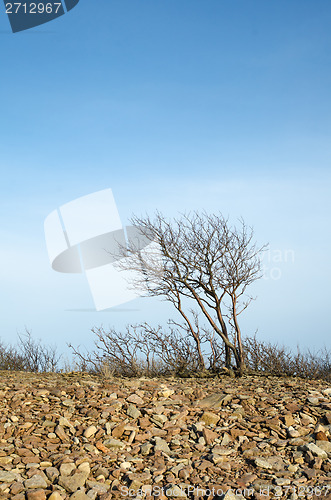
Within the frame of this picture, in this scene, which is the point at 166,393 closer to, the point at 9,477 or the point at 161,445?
the point at 161,445

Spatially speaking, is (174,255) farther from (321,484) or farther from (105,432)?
(321,484)

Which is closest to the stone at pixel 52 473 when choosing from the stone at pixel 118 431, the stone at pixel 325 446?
the stone at pixel 118 431

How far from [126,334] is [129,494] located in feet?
23.3

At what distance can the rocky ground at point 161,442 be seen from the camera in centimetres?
525

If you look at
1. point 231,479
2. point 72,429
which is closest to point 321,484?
point 231,479

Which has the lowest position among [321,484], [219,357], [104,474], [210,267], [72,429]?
[321,484]

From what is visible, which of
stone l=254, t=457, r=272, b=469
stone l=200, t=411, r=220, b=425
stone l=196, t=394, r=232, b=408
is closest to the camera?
stone l=254, t=457, r=272, b=469

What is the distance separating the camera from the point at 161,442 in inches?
242

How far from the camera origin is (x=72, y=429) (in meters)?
6.48

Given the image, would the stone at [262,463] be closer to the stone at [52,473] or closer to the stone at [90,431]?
the stone at [90,431]

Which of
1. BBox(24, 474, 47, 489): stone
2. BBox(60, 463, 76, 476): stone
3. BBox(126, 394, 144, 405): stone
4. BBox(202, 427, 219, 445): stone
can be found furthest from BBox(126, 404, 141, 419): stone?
BBox(24, 474, 47, 489): stone

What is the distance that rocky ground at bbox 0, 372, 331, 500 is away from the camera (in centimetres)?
525

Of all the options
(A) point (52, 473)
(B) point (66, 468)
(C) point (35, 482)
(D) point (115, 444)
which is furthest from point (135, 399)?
(C) point (35, 482)

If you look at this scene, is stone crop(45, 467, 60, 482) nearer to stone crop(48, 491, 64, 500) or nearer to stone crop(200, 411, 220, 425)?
stone crop(48, 491, 64, 500)
